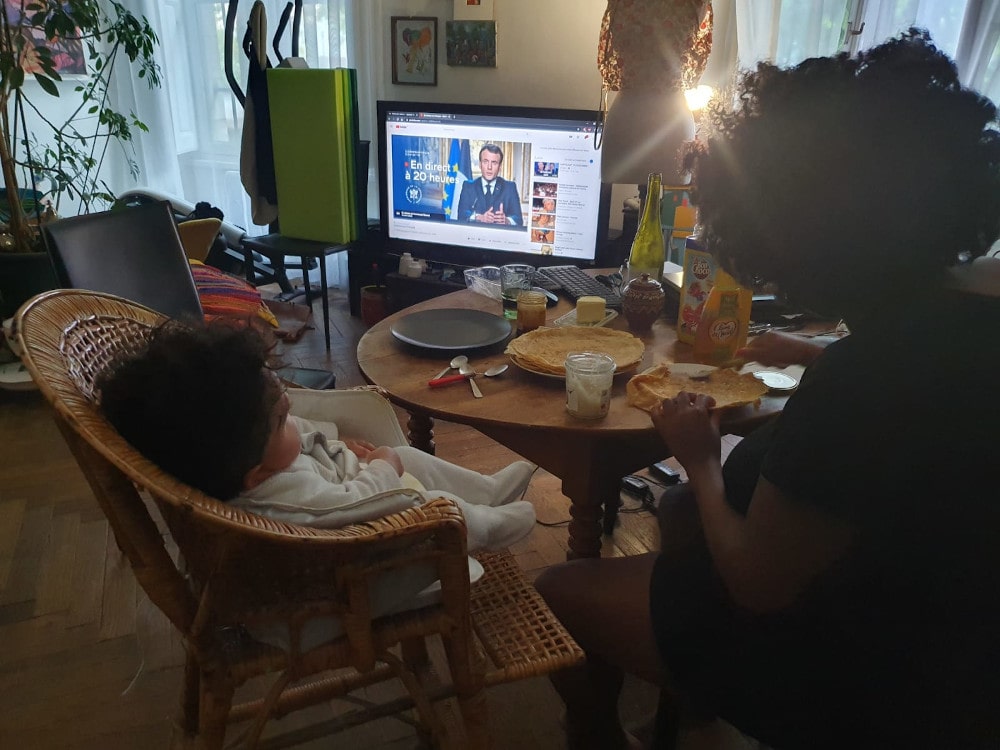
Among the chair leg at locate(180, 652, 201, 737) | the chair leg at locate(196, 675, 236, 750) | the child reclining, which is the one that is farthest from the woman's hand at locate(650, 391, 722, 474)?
the chair leg at locate(180, 652, 201, 737)

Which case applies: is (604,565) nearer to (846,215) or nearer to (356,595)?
(356,595)

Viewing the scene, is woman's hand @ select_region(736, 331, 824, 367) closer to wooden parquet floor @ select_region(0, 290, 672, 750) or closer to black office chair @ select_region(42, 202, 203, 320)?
wooden parquet floor @ select_region(0, 290, 672, 750)

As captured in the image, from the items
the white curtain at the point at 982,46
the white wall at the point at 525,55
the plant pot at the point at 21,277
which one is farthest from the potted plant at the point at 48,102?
the white curtain at the point at 982,46

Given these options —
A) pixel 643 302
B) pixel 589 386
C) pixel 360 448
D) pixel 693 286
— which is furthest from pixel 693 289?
pixel 360 448

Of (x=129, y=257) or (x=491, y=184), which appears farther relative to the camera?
(x=491, y=184)

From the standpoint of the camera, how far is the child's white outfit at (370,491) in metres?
0.87

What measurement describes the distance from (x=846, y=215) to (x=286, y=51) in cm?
364

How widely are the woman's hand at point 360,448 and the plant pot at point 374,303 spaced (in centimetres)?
221

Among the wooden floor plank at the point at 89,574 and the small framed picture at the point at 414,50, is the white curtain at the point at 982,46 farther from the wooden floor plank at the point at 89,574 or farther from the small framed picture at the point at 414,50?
the wooden floor plank at the point at 89,574

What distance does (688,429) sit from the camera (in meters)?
1.05

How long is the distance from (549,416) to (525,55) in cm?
253

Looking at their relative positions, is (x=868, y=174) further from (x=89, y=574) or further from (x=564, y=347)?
(x=89, y=574)

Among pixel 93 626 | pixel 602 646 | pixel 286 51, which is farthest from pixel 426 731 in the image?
pixel 286 51

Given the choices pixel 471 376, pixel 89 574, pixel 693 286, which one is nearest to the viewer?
pixel 471 376
